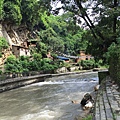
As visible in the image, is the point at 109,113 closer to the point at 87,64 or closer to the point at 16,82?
the point at 16,82

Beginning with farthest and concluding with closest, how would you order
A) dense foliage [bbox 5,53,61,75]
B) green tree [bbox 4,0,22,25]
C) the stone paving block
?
green tree [bbox 4,0,22,25], dense foliage [bbox 5,53,61,75], the stone paving block

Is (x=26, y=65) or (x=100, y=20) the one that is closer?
(x=100, y=20)

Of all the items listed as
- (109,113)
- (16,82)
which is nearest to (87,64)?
(16,82)

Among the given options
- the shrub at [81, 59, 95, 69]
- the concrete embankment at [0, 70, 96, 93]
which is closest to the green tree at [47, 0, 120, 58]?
the concrete embankment at [0, 70, 96, 93]

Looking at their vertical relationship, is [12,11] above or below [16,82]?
above

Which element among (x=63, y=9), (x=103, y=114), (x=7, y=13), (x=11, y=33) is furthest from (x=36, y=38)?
(x=103, y=114)

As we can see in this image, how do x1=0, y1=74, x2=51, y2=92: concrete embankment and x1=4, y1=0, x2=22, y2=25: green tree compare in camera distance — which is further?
x1=4, y1=0, x2=22, y2=25: green tree

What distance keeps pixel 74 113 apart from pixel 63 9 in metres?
11.0

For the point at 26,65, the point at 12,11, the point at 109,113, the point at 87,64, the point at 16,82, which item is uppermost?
the point at 12,11

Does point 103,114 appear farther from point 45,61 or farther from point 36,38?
point 36,38

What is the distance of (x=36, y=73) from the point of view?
3566 cm

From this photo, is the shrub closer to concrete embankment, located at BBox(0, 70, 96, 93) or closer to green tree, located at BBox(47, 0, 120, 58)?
concrete embankment, located at BBox(0, 70, 96, 93)

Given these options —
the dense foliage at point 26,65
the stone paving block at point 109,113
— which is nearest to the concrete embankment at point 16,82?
the dense foliage at point 26,65

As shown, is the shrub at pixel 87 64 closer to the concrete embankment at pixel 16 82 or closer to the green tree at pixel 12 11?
the green tree at pixel 12 11
